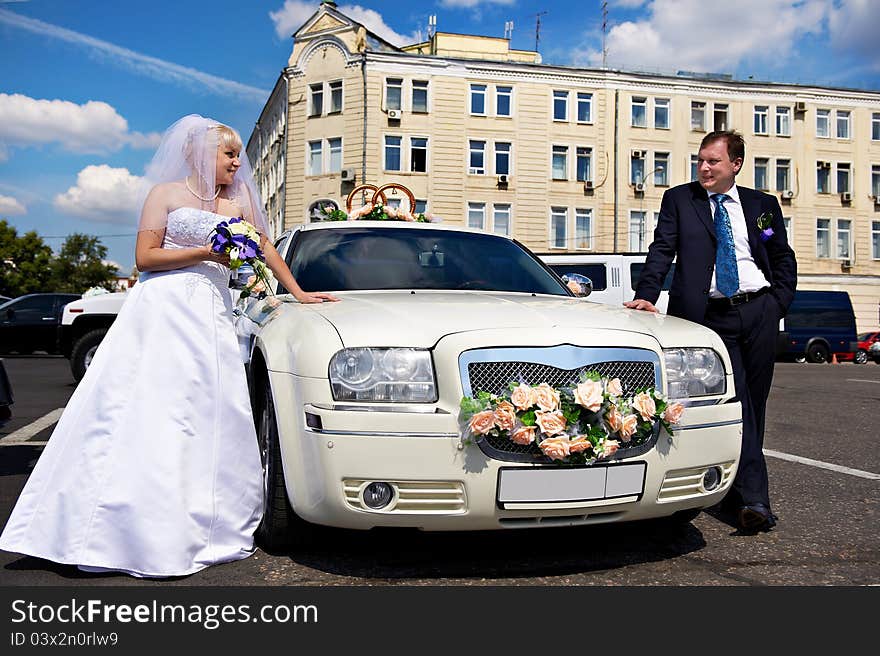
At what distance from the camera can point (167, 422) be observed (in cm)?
373

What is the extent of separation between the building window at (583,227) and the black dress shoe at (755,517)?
124ft

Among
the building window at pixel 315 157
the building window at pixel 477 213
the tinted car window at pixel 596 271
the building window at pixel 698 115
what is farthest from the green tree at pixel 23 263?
the tinted car window at pixel 596 271

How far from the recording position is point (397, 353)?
321 centimetres

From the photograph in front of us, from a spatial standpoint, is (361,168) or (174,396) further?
(361,168)

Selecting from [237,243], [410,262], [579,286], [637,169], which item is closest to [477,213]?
[637,169]

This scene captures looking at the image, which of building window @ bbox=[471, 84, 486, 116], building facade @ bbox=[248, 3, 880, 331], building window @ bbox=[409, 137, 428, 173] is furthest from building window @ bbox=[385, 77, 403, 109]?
building window @ bbox=[471, 84, 486, 116]

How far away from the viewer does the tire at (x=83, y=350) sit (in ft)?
38.2

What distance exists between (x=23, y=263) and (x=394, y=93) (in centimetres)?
4591

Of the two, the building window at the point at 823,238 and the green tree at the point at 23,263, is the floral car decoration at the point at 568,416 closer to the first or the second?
the building window at the point at 823,238
